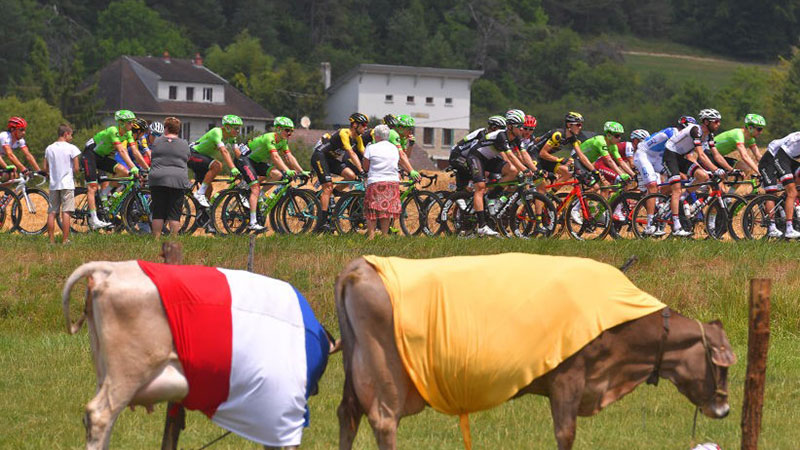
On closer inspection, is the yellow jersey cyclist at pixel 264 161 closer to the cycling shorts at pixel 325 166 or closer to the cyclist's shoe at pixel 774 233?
the cycling shorts at pixel 325 166

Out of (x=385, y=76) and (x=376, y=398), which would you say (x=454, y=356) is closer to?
(x=376, y=398)

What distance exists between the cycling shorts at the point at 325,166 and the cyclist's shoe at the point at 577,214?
406 cm

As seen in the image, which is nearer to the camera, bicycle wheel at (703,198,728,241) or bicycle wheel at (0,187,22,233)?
bicycle wheel at (703,198,728,241)

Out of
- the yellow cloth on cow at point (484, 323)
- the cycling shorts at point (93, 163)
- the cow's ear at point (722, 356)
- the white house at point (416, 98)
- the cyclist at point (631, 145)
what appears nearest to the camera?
the yellow cloth on cow at point (484, 323)

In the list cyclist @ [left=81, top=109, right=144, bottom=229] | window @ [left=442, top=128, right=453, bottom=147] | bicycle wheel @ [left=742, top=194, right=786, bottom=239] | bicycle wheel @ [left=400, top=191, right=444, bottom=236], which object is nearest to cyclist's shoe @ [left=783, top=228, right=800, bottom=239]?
bicycle wheel @ [left=742, top=194, right=786, bottom=239]

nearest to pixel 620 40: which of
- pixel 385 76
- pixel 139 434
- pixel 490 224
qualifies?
pixel 385 76

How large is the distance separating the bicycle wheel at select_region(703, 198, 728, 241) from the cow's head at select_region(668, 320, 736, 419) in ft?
46.5

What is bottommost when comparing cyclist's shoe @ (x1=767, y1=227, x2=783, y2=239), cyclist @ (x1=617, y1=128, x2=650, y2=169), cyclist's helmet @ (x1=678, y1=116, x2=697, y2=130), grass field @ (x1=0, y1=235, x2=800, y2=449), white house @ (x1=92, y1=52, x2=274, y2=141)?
grass field @ (x1=0, y1=235, x2=800, y2=449)

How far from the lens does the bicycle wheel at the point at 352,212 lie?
78.3 ft

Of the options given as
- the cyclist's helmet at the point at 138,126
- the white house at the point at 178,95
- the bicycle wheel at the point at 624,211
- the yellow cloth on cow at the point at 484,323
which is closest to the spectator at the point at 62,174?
the cyclist's helmet at the point at 138,126

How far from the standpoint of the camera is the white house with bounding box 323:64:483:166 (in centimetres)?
11725

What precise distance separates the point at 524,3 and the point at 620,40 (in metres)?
11.9

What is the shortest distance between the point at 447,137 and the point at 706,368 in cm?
11092

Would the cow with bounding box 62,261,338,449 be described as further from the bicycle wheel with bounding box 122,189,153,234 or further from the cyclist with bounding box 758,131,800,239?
the cyclist with bounding box 758,131,800,239
